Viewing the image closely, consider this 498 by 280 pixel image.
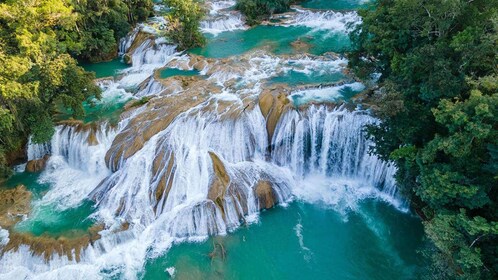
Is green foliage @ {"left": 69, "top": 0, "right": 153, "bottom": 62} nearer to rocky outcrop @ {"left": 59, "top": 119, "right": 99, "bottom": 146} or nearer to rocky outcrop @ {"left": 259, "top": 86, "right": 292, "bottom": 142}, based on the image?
rocky outcrop @ {"left": 59, "top": 119, "right": 99, "bottom": 146}

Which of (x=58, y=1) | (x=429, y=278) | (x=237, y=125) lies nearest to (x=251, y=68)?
(x=237, y=125)

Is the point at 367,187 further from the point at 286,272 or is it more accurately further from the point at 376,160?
the point at 286,272

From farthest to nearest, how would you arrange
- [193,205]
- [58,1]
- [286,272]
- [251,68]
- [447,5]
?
[251,68]
[58,1]
[193,205]
[286,272]
[447,5]

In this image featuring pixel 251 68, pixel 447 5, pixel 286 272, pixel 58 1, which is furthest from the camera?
pixel 251 68

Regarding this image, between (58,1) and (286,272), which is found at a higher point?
(58,1)

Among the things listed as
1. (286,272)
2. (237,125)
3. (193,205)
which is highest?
(237,125)

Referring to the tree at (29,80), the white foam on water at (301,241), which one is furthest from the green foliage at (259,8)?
the white foam on water at (301,241)
